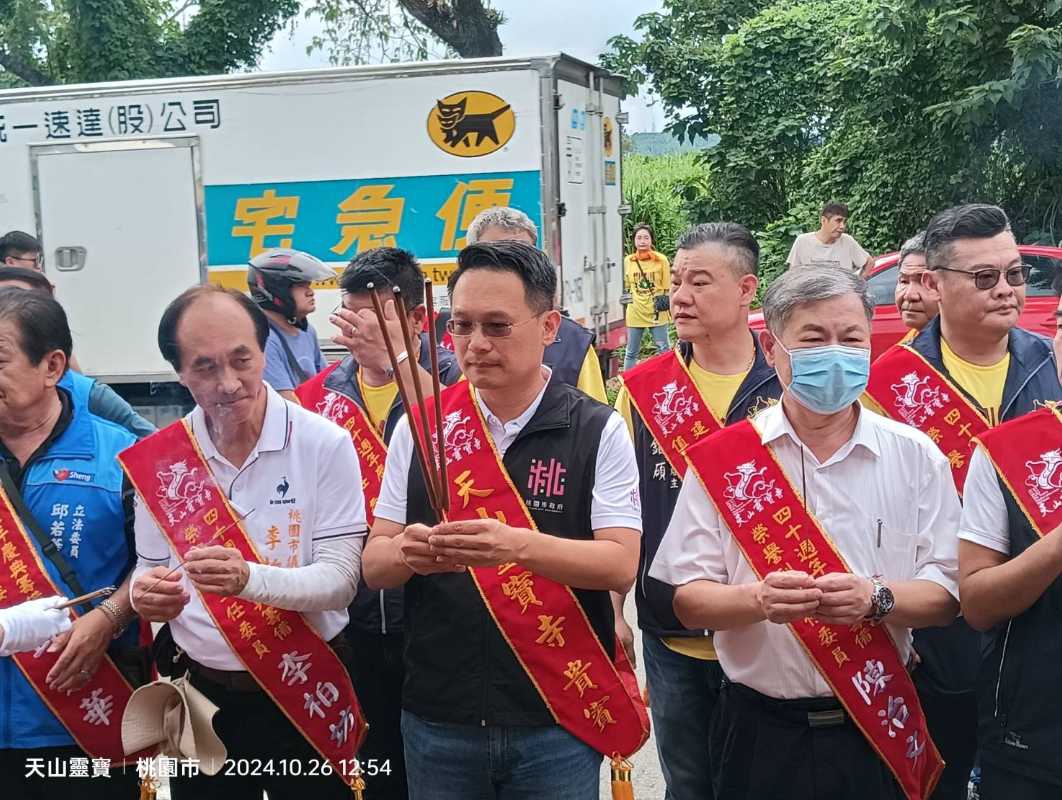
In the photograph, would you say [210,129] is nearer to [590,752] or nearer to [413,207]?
[413,207]

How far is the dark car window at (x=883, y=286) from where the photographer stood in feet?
31.4

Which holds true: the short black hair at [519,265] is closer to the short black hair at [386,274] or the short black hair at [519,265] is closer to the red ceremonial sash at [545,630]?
the red ceremonial sash at [545,630]

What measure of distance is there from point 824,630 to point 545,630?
60 centimetres

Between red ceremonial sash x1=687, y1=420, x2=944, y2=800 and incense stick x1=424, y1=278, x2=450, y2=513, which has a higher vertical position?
incense stick x1=424, y1=278, x2=450, y2=513

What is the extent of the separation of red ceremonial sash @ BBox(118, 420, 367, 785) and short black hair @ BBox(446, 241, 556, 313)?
2.54 ft

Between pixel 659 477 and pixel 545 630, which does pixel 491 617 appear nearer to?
pixel 545 630

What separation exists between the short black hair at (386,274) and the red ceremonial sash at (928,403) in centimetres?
141

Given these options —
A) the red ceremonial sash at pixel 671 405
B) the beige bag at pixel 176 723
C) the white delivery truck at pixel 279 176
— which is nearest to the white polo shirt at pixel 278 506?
the beige bag at pixel 176 723

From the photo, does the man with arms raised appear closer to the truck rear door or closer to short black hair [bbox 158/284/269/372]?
short black hair [bbox 158/284/269/372]

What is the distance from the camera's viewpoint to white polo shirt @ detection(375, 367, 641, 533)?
8.09ft

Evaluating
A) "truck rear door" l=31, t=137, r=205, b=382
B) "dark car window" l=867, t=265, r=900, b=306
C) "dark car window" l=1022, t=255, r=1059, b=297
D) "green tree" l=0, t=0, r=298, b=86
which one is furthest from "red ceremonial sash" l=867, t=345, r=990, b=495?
"green tree" l=0, t=0, r=298, b=86

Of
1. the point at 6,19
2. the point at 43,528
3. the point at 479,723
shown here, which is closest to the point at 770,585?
the point at 479,723

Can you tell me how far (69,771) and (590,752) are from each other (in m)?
1.34

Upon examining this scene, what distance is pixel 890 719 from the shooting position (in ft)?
8.10
